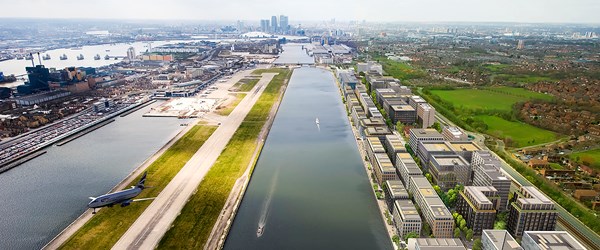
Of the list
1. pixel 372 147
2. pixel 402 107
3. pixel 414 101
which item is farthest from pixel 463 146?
pixel 414 101

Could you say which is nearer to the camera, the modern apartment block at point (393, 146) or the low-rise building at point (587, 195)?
the low-rise building at point (587, 195)

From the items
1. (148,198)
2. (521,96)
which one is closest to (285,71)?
(521,96)

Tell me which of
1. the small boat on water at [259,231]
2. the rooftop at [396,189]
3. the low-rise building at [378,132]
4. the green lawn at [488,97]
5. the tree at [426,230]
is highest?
the low-rise building at [378,132]

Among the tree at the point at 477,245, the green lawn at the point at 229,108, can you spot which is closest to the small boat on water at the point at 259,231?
the tree at the point at 477,245

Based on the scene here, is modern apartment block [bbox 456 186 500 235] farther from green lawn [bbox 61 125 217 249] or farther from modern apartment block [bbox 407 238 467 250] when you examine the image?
Result: green lawn [bbox 61 125 217 249]

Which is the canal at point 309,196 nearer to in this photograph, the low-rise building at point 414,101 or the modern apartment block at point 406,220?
the modern apartment block at point 406,220

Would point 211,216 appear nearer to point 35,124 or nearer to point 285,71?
point 35,124
